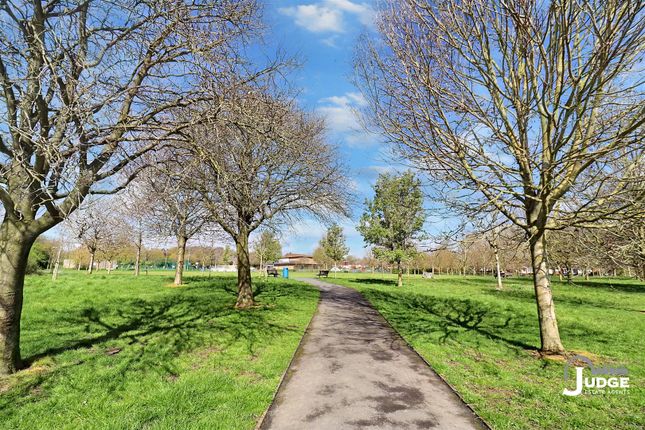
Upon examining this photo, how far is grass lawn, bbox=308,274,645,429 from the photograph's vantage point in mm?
4414

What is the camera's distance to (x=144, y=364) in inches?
229

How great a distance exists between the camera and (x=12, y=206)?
5.21 meters

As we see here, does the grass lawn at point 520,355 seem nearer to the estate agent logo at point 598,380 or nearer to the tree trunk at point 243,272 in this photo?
the estate agent logo at point 598,380

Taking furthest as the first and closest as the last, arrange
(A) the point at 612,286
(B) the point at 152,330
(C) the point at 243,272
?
(A) the point at 612,286 → (C) the point at 243,272 → (B) the point at 152,330

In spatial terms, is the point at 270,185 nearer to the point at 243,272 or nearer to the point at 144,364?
the point at 243,272

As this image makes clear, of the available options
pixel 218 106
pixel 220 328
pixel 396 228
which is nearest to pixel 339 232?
pixel 396 228

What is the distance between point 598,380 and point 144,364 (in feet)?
25.2

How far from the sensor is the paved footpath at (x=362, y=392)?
409cm

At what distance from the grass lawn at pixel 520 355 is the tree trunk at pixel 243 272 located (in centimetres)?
489

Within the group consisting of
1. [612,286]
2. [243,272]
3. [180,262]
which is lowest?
[612,286]

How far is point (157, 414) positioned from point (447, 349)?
5873 millimetres

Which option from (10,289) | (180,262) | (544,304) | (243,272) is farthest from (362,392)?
(180,262)

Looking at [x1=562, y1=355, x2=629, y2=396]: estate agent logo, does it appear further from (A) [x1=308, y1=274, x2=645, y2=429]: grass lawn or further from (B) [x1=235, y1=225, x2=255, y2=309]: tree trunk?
(B) [x1=235, y1=225, x2=255, y2=309]: tree trunk

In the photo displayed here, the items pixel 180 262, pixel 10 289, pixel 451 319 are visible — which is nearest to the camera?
pixel 10 289
